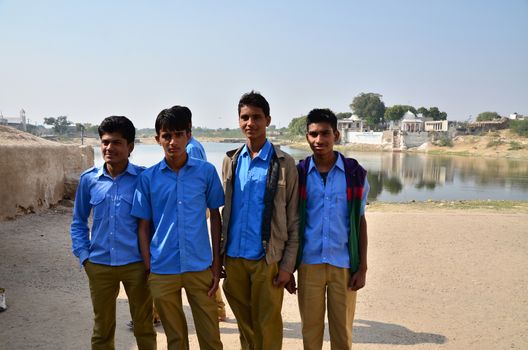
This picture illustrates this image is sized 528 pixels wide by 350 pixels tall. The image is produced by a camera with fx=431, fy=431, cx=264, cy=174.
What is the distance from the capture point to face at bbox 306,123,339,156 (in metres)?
2.82

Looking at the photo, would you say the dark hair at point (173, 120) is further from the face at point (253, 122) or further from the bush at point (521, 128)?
the bush at point (521, 128)

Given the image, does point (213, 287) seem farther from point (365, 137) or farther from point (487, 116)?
point (487, 116)

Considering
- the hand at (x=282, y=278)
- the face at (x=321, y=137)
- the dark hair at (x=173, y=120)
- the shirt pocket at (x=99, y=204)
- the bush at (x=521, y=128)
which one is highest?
the bush at (x=521, y=128)

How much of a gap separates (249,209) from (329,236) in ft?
1.81

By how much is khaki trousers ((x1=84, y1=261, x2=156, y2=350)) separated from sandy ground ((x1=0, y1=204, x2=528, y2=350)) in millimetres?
700

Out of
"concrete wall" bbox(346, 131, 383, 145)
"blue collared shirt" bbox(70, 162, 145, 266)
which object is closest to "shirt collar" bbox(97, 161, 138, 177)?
"blue collared shirt" bbox(70, 162, 145, 266)

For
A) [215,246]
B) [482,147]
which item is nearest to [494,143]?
[482,147]

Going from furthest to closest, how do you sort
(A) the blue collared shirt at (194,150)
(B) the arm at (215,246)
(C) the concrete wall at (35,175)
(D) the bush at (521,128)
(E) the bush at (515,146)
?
(D) the bush at (521,128)
(E) the bush at (515,146)
(C) the concrete wall at (35,175)
(A) the blue collared shirt at (194,150)
(B) the arm at (215,246)

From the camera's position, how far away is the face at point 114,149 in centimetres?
275

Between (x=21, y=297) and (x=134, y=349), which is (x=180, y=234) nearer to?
(x=134, y=349)

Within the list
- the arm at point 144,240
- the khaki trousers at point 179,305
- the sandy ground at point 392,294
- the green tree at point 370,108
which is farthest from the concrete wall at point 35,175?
the green tree at point 370,108

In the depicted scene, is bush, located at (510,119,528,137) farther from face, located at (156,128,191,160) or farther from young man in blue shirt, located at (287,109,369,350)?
face, located at (156,128,191,160)

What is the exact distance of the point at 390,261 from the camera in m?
6.25

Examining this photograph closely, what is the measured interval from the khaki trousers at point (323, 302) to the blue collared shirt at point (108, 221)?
1.12 metres
